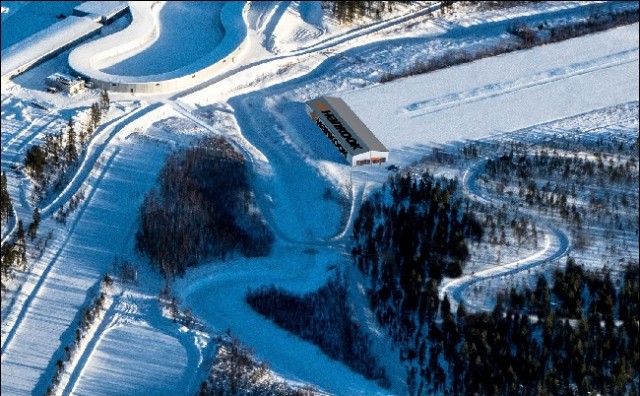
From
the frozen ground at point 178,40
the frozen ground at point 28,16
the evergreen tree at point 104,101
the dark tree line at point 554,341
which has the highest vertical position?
the frozen ground at point 28,16

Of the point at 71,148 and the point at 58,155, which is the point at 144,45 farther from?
the point at 58,155

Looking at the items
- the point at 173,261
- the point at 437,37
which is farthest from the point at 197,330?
the point at 437,37

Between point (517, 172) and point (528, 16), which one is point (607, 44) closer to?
point (528, 16)

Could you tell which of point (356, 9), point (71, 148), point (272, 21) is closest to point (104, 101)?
point (71, 148)

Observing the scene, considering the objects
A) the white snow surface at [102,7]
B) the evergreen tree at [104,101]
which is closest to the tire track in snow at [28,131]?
the evergreen tree at [104,101]

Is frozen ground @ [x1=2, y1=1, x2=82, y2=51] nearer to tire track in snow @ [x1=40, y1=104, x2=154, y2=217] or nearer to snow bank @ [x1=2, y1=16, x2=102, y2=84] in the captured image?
snow bank @ [x1=2, y1=16, x2=102, y2=84]

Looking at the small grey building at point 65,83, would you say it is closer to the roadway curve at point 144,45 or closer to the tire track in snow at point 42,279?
the roadway curve at point 144,45

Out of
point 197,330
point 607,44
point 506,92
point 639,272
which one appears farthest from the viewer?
point 607,44
